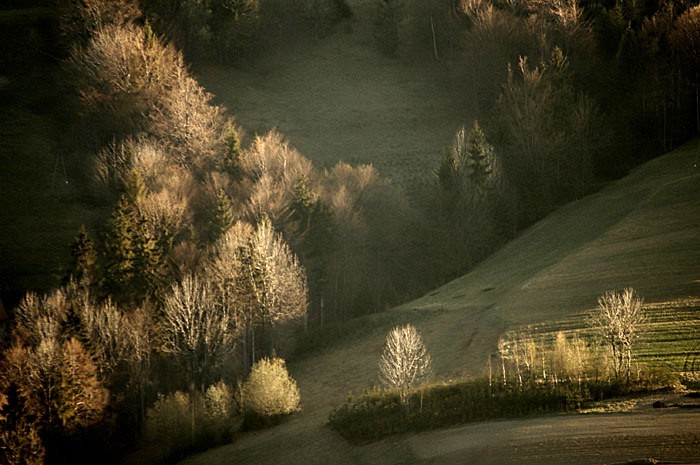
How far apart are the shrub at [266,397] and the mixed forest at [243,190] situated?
5.7 inches

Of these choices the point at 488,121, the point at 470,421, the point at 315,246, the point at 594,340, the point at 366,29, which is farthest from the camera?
the point at 366,29

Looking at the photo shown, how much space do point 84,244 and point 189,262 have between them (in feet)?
31.6

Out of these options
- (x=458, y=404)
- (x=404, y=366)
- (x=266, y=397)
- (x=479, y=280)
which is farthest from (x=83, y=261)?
(x=458, y=404)

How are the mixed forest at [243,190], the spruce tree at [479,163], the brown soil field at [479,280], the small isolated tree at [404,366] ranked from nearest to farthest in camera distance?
the brown soil field at [479,280] < the small isolated tree at [404,366] < the mixed forest at [243,190] < the spruce tree at [479,163]

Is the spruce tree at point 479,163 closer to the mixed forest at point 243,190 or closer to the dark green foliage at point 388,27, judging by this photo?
the mixed forest at point 243,190

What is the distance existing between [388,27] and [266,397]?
83696 mm

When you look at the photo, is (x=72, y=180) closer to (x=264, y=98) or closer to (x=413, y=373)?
(x=264, y=98)

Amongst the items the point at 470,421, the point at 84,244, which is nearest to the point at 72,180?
the point at 84,244

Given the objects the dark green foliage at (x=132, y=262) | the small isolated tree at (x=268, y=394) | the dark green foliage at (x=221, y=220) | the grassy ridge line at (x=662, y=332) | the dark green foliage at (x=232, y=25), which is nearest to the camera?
the grassy ridge line at (x=662, y=332)

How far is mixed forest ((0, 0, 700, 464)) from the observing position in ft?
200

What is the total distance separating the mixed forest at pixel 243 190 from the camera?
61.0 meters

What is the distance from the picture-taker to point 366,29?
13450cm

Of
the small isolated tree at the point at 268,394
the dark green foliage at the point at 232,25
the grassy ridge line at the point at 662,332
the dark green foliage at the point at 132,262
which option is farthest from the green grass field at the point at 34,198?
the grassy ridge line at the point at 662,332

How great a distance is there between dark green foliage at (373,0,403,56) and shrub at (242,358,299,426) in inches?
3152
